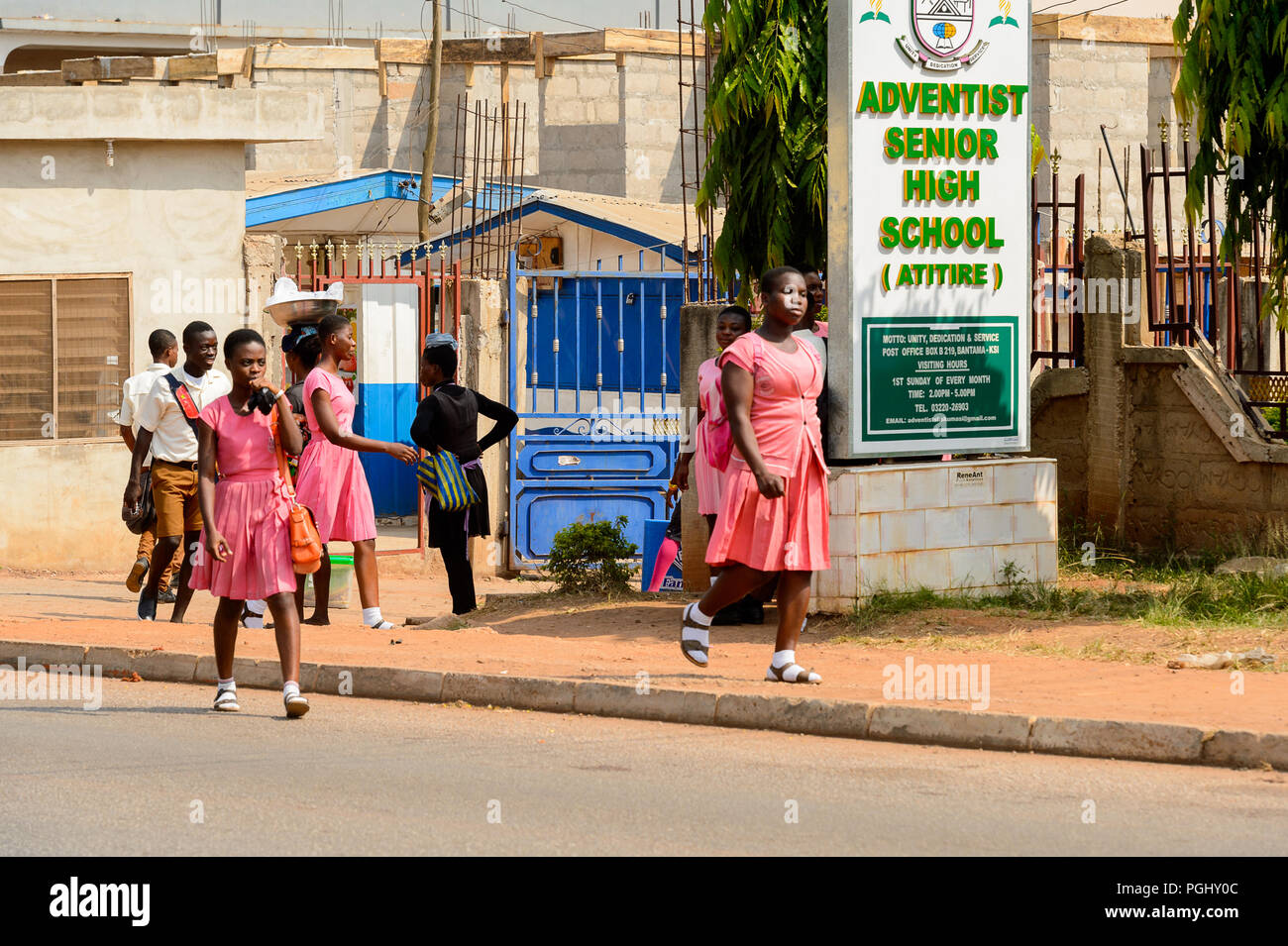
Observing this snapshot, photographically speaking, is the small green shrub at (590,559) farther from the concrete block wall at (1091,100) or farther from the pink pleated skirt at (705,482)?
the concrete block wall at (1091,100)

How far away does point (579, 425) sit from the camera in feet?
50.3

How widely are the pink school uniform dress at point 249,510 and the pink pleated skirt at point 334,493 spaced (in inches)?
92.4

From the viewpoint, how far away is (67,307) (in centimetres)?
1459

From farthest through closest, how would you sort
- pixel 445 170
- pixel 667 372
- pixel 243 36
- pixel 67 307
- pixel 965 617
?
pixel 243 36 < pixel 445 170 < pixel 667 372 < pixel 67 307 < pixel 965 617

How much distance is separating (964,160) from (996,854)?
6032mm

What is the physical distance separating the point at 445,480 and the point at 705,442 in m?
1.75

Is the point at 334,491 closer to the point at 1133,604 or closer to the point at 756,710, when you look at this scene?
the point at 756,710

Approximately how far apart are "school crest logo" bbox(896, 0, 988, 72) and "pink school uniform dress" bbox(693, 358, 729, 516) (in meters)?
2.24

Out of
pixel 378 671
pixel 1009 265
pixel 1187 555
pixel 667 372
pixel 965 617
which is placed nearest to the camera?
pixel 378 671

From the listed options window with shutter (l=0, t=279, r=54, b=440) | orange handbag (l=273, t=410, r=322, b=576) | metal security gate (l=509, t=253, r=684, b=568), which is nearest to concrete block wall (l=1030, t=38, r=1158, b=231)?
metal security gate (l=509, t=253, r=684, b=568)

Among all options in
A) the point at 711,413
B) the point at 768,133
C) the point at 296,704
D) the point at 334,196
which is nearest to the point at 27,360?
the point at 768,133

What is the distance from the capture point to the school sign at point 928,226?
1028cm

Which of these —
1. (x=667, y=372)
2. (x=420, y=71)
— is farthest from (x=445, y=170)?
(x=667, y=372)

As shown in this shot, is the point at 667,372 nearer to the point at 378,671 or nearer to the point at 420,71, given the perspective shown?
the point at 378,671
